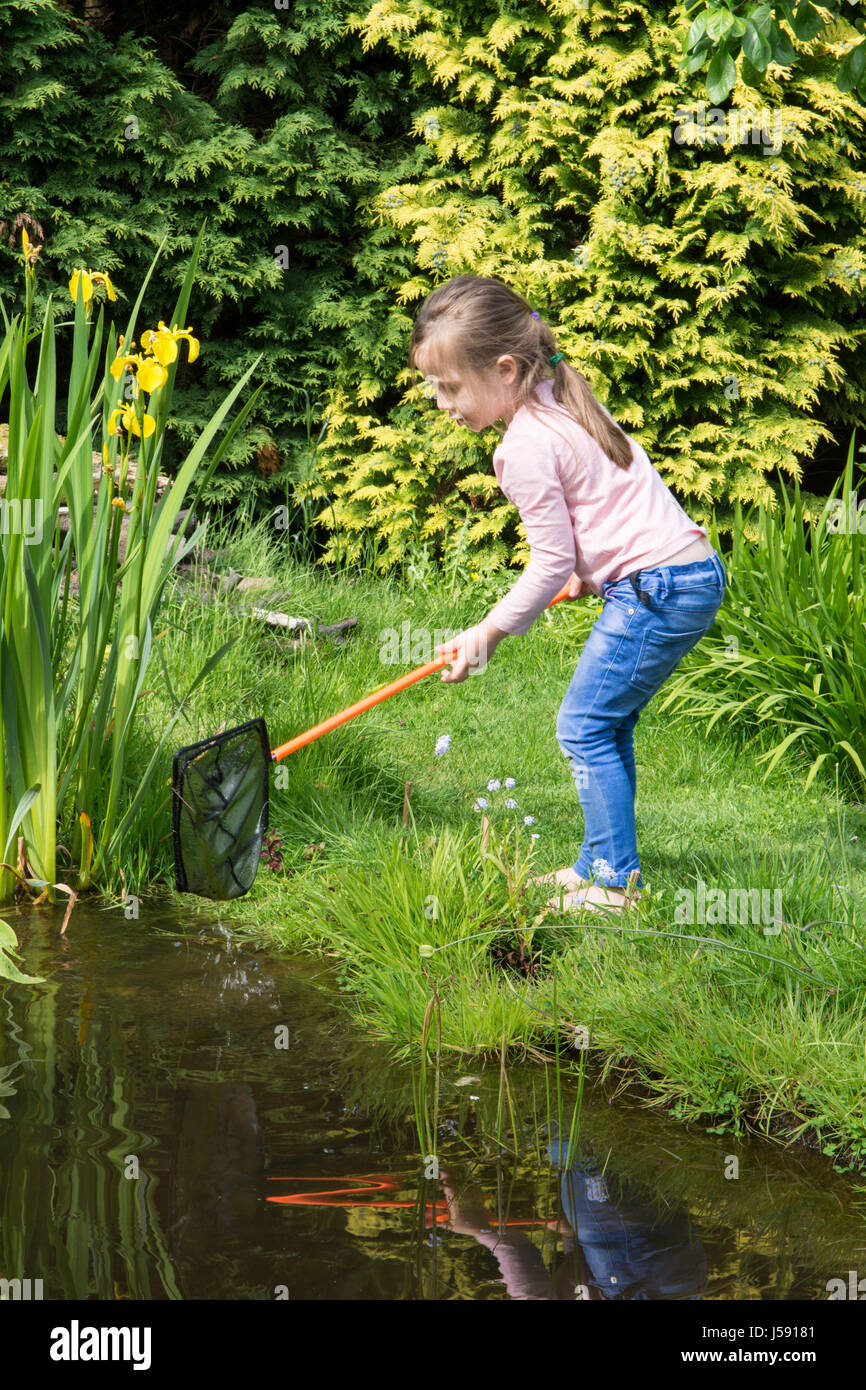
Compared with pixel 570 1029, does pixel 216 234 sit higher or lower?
higher

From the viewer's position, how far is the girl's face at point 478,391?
285 centimetres

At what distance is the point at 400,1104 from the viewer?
2.28 metres

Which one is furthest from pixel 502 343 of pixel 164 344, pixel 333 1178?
pixel 333 1178

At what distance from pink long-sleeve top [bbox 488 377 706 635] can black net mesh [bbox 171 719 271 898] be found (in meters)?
0.70

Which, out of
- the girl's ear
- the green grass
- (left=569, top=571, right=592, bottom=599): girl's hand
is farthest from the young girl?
the green grass

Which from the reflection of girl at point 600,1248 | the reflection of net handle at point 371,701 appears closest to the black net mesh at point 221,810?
the reflection of net handle at point 371,701

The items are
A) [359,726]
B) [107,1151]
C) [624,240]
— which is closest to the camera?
[107,1151]

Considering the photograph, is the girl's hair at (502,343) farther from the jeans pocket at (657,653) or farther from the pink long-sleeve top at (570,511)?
the jeans pocket at (657,653)

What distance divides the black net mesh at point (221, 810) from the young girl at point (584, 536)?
54cm

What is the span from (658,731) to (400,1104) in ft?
8.43

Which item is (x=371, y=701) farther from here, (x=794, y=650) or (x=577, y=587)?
(x=794, y=650)

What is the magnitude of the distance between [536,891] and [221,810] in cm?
80

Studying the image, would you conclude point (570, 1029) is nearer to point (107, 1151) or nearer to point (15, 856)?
point (107, 1151)

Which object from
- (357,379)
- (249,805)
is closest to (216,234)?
(357,379)
